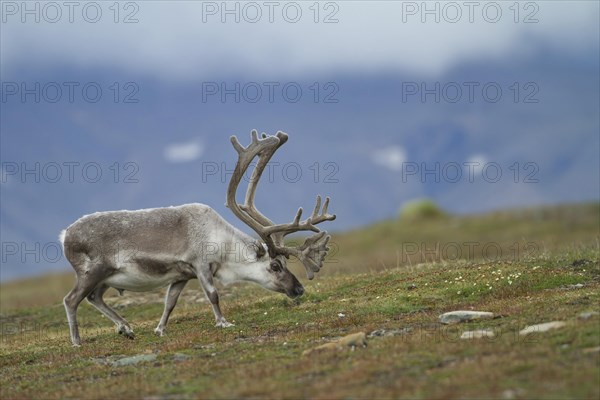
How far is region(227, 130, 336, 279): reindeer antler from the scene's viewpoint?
805 inches

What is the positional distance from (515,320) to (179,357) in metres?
5.49

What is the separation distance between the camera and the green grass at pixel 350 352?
453 inches

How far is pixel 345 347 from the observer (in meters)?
13.9

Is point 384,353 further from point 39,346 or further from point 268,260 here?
point 39,346

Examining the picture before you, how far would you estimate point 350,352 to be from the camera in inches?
534

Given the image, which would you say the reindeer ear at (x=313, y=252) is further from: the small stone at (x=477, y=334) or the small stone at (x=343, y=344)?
the small stone at (x=477, y=334)

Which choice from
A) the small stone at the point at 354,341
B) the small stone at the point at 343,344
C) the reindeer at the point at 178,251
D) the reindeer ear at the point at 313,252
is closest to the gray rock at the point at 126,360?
the small stone at the point at 343,344

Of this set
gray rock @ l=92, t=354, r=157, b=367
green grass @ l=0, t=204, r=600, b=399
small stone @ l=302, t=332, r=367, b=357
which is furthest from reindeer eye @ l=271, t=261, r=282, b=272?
small stone @ l=302, t=332, r=367, b=357

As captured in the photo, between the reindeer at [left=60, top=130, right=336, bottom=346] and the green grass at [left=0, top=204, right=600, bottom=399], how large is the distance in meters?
0.89

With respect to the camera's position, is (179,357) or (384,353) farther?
(179,357)

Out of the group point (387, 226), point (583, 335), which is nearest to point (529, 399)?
point (583, 335)

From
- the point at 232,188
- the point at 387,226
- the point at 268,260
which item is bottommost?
the point at 387,226

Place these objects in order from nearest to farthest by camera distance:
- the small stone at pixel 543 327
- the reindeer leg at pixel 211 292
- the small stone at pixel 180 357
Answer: the small stone at pixel 543 327, the small stone at pixel 180 357, the reindeer leg at pixel 211 292

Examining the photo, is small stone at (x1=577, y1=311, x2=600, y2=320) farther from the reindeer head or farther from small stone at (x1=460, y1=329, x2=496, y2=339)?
the reindeer head
